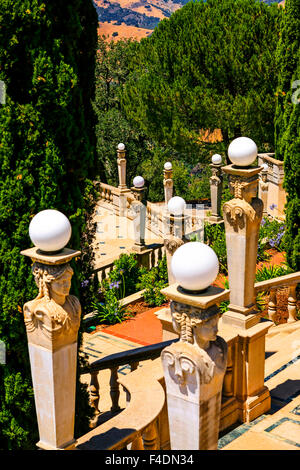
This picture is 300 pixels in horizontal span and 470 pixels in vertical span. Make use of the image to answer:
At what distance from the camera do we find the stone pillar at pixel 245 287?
5.68 meters

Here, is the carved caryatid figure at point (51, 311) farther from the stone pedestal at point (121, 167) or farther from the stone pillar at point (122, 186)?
the stone pedestal at point (121, 167)

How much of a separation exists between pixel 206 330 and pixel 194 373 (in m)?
0.25

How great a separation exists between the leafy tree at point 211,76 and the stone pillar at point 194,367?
76.8ft

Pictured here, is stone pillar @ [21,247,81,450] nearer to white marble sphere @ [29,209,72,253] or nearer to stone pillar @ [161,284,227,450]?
white marble sphere @ [29,209,72,253]

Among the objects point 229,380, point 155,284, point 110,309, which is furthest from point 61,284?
point 155,284

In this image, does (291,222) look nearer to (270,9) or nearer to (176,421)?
(176,421)

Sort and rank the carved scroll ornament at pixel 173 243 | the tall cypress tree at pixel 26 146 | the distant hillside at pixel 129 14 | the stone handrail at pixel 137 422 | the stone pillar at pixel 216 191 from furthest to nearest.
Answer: the distant hillside at pixel 129 14, the stone pillar at pixel 216 191, the carved scroll ornament at pixel 173 243, the tall cypress tree at pixel 26 146, the stone handrail at pixel 137 422

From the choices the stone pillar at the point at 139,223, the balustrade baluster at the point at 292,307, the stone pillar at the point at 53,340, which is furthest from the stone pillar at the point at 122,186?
the stone pillar at the point at 53,340

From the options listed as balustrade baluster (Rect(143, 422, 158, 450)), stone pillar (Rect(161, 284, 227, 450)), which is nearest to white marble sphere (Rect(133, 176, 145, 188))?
balustrade baluster (Rect(143, 422, 158, 450))

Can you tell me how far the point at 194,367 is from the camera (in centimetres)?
325

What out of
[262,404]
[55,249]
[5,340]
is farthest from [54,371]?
[262,404]

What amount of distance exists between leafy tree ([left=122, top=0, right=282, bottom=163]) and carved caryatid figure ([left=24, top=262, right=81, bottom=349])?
913 inches

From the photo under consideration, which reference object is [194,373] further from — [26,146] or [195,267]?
[26,146]

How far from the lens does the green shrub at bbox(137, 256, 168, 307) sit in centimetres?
1323
